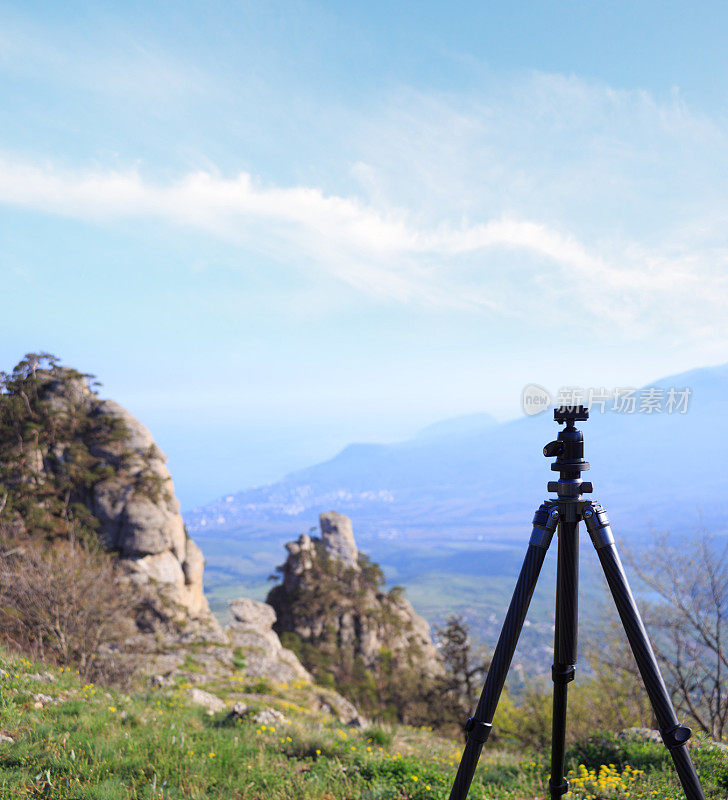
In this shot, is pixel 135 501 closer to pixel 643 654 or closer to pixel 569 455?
pixel 569 455

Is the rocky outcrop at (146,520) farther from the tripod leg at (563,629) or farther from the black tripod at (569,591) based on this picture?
the black tripod at (569,591)

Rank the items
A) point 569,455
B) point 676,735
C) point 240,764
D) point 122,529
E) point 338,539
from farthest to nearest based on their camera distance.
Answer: point 338,539 → point 122,529 → point 240,764 → point 569,455 → point 676,735

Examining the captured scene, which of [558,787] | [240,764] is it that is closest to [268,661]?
[240,764]

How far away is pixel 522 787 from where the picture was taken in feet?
14.9

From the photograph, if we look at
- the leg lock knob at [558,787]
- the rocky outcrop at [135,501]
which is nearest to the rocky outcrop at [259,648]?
the rocky outcrop at [135,501]

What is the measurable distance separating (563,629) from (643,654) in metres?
0.46

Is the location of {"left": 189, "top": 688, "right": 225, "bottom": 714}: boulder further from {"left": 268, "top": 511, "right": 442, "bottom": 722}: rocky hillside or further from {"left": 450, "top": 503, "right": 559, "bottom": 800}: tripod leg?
{"left": 268, "top": 511, "right": 442, "bottom": 722}: rocky hillside

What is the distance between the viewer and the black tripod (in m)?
2.42

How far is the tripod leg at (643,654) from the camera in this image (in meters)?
2.38

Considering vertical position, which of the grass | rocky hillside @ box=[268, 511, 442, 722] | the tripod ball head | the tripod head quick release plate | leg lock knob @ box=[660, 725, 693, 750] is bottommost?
rocky hillside @ box=[268, 511, 442, 722]

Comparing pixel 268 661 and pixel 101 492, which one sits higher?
pixel 101 492

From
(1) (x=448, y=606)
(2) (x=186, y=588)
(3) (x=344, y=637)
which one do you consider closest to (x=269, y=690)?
(2) (x=186, y=588)

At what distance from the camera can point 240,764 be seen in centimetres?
444

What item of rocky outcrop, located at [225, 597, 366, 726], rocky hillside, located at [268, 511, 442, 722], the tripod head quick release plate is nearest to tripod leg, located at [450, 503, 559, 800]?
the tripod head quick release plate
